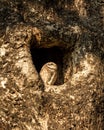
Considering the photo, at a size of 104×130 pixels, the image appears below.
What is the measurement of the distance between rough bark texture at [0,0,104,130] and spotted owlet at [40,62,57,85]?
77 millimetres

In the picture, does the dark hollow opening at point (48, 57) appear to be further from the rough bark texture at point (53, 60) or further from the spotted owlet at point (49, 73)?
the spotted owlet at point (49, 73)

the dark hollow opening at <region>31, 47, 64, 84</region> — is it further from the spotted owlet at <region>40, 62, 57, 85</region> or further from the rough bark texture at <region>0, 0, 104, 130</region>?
the spotted owlet at <region>40, 62, 57, 85</region>

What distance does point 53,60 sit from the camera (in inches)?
200

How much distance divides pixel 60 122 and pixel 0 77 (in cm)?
67

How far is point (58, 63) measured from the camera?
5105mm

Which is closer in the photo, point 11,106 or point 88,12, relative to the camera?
point 11,106

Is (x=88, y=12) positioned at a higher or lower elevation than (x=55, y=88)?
higher

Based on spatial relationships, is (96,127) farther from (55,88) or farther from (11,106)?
(11,106)

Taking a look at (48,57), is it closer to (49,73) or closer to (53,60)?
(53,60)

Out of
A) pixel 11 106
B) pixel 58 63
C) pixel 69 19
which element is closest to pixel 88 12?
pixel 69 19

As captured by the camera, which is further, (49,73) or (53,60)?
(53,60)

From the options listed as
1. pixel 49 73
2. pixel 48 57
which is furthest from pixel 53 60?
pixel 49 73

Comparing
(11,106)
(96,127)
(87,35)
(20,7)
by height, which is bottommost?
(96,127)

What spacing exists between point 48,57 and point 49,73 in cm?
33
